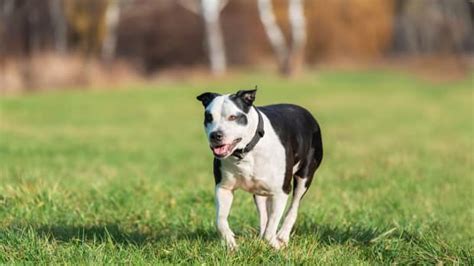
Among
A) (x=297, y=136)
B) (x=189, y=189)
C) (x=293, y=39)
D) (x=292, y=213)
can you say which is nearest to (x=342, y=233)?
(x=292, y=213)

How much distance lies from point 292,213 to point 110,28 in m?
37.7

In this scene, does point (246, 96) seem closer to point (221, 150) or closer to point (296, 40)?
point (221, 150)

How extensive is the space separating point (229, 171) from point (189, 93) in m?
27.2

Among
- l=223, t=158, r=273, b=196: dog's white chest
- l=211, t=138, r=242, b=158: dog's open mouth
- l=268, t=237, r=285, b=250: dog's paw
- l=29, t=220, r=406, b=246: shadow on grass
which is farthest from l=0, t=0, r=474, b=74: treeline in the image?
l=211, t=138, r=242, b=158: dog's open mouth

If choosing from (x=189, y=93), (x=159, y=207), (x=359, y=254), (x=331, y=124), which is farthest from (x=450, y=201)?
(x=189, y=93)

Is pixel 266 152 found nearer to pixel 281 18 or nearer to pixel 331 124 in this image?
pixel 331 124

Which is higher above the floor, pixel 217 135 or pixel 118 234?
pixel 217 135

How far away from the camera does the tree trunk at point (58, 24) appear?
41.5 m

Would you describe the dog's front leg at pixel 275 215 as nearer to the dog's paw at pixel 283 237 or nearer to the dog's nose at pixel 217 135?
the dog's paw at pixel 283 237

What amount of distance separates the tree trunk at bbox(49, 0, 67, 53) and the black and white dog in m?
35.9

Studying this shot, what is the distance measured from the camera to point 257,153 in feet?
19.6

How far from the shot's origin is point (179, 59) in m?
49.3

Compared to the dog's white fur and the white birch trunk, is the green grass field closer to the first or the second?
the dog's white fur

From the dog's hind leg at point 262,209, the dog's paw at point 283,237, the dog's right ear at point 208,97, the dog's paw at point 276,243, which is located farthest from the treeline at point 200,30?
the dog's right ear at point 208,97
